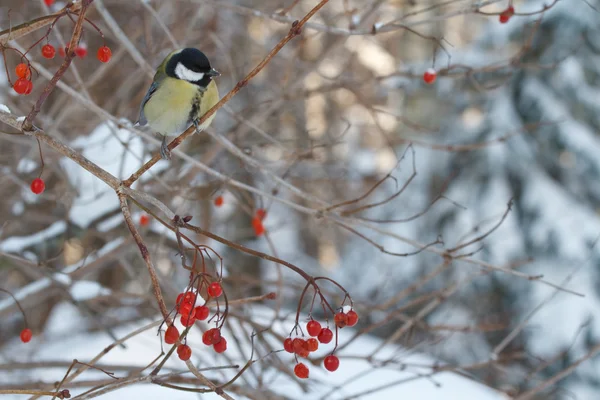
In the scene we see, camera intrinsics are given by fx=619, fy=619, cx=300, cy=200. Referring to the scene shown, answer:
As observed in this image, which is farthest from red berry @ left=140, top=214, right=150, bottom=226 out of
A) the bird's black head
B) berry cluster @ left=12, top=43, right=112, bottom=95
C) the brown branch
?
the brown branch

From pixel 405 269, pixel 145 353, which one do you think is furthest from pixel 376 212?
pixel 145 353

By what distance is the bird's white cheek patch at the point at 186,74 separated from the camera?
2180 millimetres

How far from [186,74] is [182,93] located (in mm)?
71

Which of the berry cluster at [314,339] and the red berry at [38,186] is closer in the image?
the berry cluster at [314,339]

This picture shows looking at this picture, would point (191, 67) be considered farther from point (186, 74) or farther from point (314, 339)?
point (314, 339)

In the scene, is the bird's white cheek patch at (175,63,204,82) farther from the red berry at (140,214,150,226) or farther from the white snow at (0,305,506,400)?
the white snow at (0,305,506,400)

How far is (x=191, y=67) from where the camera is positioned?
2168mm

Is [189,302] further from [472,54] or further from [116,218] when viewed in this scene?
[472,54]

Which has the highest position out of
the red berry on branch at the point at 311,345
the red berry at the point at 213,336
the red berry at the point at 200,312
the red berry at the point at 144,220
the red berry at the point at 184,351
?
the red berry at the point at 144,220

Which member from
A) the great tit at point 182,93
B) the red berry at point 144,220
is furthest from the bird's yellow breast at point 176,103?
the red berry at point 144,220

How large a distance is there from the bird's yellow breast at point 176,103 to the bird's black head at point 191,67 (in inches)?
0.8

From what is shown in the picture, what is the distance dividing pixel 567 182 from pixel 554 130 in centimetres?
48

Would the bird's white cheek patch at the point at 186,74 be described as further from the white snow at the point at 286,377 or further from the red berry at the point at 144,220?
the white snow at the point at 286,377

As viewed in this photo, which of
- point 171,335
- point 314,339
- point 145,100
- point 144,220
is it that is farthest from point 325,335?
point 144,220
